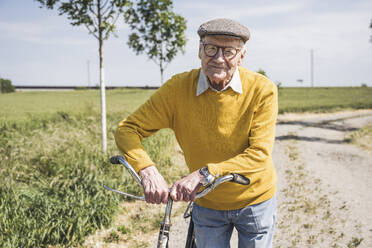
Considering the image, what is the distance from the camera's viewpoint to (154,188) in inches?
65.4

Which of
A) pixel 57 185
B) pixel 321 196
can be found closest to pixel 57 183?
pixel 57 185

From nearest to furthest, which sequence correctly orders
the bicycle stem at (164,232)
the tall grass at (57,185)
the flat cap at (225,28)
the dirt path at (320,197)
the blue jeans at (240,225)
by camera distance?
the bicycle stem at (164,232) < the flat cap at (225,28) < the blue jeans at (240,225) < the tall grass at (57,185) < the dirt path at (320,197)

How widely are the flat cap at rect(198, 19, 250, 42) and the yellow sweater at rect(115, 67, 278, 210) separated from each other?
0.29 m

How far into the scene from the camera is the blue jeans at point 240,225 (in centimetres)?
209

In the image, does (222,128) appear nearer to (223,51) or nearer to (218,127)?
(218,127)

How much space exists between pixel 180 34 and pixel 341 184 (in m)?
13.4

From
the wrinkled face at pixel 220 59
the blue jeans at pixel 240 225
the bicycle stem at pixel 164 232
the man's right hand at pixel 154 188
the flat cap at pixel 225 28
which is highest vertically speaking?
the flat cap at pixel 225 28

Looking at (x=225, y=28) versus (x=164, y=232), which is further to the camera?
(x=225, y=28)

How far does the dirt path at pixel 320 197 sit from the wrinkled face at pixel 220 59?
2669 mm

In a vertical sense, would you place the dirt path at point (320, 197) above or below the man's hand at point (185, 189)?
below

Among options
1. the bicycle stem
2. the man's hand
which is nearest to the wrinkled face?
the man's hand

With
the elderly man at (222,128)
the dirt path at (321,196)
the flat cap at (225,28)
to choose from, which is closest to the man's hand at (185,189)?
the elderly man at (222,128)

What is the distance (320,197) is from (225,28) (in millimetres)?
4159

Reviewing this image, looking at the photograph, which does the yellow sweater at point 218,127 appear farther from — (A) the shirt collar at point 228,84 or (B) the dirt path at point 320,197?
(B) the dirt path at point 320,197
